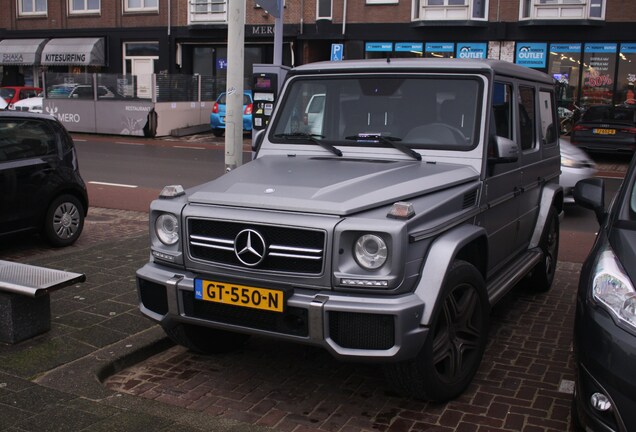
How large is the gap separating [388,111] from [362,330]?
6.29 ft

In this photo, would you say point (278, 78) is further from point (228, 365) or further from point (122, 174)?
point (228, 365)

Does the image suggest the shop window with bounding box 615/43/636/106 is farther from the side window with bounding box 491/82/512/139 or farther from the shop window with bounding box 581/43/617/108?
the side window with bounding box 491/82/512/139

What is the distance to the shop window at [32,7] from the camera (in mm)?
35550

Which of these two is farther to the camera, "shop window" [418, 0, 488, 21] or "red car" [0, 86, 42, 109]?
"shop window" [418, 0, 488, 21]

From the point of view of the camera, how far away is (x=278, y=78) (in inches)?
480

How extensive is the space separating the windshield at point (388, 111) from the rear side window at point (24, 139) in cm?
354

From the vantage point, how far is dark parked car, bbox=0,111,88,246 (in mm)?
7277

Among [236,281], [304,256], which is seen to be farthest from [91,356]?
[304,256]

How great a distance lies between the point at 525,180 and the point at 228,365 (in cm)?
278

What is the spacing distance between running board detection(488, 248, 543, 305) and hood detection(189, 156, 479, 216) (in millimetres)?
855

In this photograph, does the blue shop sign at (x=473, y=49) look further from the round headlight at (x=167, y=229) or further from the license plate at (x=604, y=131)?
the round headlight at (x=167, y=229)

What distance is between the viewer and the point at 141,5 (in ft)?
108

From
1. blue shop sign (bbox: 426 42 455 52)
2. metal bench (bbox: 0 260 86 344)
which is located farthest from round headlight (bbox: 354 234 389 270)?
blue shop sign (bbox: 426 42 455 52)

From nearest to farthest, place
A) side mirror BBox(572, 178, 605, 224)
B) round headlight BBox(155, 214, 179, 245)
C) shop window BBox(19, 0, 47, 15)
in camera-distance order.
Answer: round headlight BBox(155, 214, 179, 245)
side mirror BBox(572, 178, 605, 224)
shop window BBox(19, 0, 47, 15)
